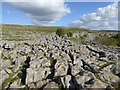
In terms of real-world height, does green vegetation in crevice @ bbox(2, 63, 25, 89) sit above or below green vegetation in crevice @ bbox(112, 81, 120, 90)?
below

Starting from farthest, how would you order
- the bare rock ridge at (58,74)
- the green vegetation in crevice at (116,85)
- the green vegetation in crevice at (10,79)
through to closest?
the green vegetation in crevice at (10,79)
the bare rock ridge at (58,74)
the green vegetation in crevice at (116,85)

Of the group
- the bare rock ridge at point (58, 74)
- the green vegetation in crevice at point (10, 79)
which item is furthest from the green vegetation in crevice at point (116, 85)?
the green vegetation in crevice at point (10, 79)

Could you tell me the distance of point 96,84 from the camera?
26172 millimetres

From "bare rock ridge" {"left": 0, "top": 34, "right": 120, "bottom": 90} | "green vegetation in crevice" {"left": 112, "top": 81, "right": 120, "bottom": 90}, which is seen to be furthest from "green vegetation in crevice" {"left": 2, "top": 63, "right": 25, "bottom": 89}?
"green vegetation in crevice" {"left": 112, "top": 81, "right": 120, "bottom": 90}

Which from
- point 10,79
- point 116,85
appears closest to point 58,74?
point 10,79

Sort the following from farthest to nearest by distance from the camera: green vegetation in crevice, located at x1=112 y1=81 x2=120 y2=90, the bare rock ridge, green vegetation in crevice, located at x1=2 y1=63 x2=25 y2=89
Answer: green vegetation in crevice, located at x1=2 y1=63 x2=25 y2=89
the bare rock ridge
green vegetation in crevice, located at x1=112 y1=81 x2=120 y2=90

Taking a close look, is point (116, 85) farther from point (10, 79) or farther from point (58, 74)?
point (10, 79)

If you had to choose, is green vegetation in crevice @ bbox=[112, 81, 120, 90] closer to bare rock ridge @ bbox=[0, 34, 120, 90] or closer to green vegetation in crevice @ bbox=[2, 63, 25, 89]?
bare rock ridge @ bbox=[0, 34, 120, 90]

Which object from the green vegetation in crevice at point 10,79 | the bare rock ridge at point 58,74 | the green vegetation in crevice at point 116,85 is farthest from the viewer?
the green vegetation in crevice at point 10,79

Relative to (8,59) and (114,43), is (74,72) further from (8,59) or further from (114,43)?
(114,43)

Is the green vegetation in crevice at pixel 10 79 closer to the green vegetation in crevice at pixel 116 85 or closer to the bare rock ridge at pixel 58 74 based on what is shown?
the bare rock ridge at pixel 58 74

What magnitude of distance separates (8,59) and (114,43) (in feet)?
276

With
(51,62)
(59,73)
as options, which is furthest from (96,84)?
(51,62)

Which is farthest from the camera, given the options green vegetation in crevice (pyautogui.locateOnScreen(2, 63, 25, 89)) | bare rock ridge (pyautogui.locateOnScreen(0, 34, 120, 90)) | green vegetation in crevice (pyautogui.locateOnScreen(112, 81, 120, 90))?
green vegetation in crevice (pyautogui.locateOnScreen(2, 63, 25, 89))
